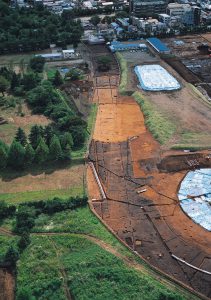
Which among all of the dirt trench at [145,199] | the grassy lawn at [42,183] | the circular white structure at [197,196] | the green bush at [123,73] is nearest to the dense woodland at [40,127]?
the grassy lawn at [42,183]

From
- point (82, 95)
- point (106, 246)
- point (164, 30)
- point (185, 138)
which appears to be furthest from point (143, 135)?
point (164, 30)

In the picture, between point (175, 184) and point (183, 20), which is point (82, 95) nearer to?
point (175, 184)

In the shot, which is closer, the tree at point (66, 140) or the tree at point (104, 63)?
the tree at point (66, 140)

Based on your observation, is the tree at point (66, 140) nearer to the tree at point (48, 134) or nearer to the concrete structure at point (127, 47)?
the tree at point (48, 134)

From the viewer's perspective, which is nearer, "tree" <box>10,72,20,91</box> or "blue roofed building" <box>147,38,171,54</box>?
"tree" <box>10,72,20,91</box>

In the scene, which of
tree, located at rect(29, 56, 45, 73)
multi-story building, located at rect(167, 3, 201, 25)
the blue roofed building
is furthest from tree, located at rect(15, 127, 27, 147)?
multi-story building, located at rect(167, 3, 201, 25)

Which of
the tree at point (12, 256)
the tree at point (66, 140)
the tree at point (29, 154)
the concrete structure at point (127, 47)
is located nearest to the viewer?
the tree at point (12, 256)

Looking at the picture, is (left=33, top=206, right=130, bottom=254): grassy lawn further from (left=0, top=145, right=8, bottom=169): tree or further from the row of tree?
(left=0, top=145, right=8, bottom=169): tree
